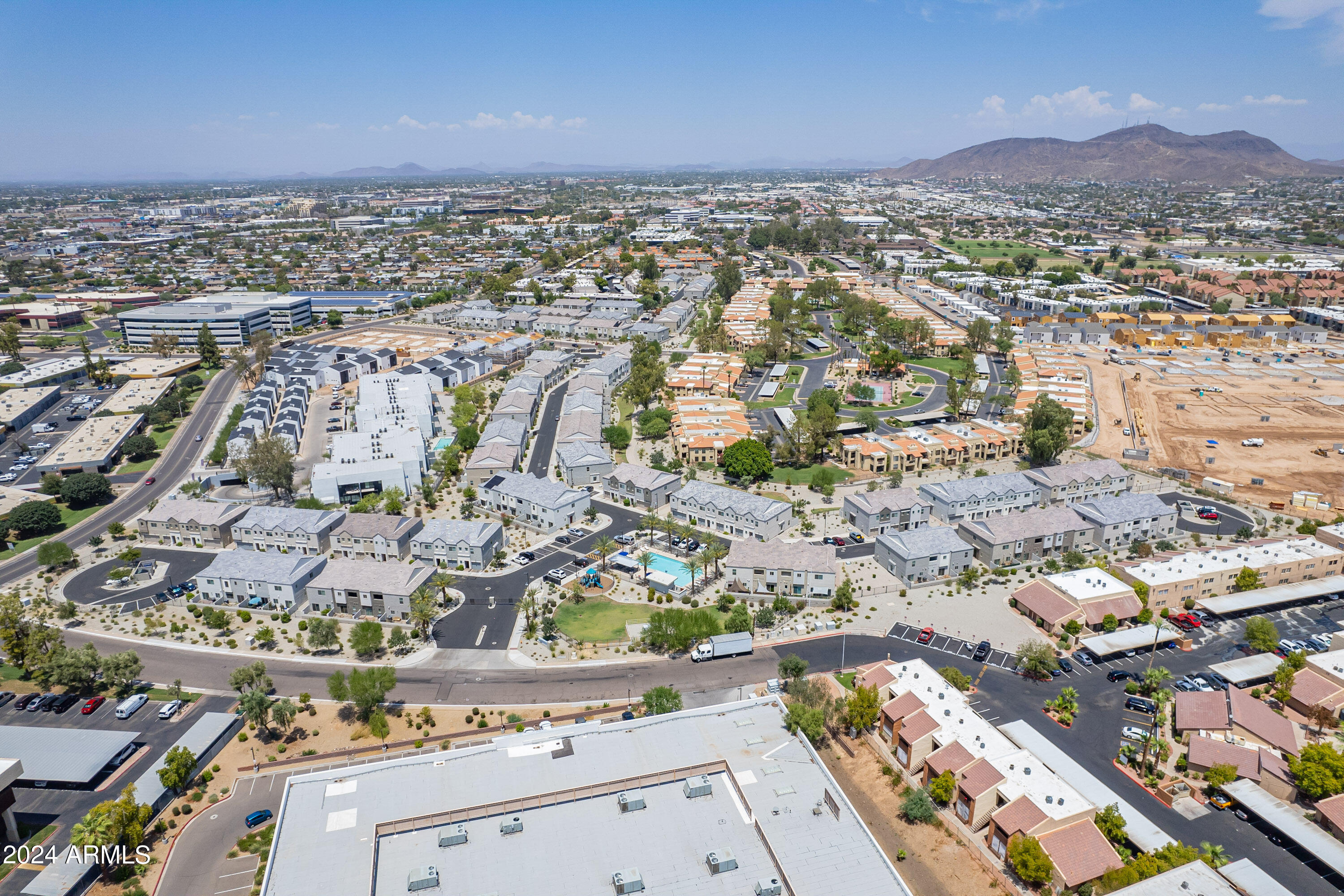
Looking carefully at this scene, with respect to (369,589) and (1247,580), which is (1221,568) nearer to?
(1247,580)

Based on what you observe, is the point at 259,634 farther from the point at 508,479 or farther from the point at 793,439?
the point at 793,439

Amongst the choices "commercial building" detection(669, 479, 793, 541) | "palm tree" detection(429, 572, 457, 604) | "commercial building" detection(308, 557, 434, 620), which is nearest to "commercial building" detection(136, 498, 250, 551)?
"commercial building" detection(308, 557, 434, 620)

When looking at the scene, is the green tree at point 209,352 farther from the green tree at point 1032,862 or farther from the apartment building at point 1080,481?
the green tree at point 1032,862

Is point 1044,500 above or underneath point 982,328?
underneath

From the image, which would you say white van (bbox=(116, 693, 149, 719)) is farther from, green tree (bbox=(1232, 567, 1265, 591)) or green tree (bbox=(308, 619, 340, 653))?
green tree (bbox=(1232, 567, 1265, 591))

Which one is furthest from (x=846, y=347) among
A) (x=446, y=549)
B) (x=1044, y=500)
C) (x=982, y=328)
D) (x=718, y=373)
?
(x=446, y=549)

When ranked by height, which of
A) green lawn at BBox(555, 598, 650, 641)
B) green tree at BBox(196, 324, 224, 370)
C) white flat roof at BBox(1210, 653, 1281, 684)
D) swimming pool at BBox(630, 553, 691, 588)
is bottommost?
white flat roof at BBox(1210, 653, 1281, 684)

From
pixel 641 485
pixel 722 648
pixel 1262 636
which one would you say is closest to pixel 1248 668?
pixel 1262 636
